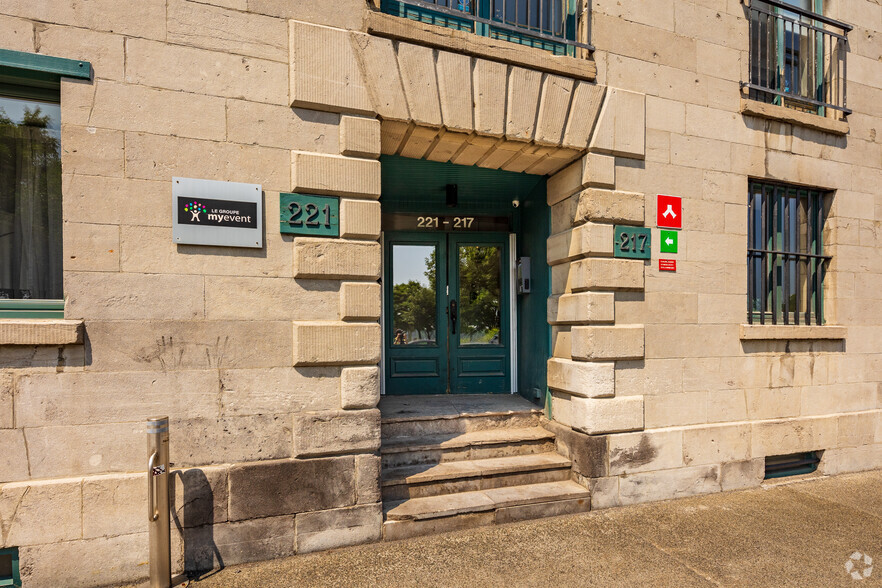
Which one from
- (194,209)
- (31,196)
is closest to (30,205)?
(31,196)

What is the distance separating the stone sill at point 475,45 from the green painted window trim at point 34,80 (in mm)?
2301

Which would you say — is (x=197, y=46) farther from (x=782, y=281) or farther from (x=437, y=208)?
(x=782, y=281)

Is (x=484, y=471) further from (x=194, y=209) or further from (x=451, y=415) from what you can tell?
(x=194, y=209)

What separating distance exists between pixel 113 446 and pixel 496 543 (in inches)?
124

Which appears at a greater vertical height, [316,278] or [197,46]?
[197,46]

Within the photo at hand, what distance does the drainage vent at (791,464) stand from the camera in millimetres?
5660

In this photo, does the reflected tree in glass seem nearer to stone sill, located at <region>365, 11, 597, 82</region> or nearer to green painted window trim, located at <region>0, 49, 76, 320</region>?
stone sill, located at <region>365, 11, 597, 82</region>

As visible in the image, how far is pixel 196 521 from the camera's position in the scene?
3529 millimetres

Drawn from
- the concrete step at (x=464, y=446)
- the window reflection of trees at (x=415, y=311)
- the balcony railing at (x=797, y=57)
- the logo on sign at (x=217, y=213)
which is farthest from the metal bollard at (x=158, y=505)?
the balcony railing at (x=797, y=57)

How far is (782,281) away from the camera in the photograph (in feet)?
19.5

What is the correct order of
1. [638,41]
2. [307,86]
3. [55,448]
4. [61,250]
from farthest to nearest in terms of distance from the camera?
[638,41] → [307,86] → [61,250] → [55,448]

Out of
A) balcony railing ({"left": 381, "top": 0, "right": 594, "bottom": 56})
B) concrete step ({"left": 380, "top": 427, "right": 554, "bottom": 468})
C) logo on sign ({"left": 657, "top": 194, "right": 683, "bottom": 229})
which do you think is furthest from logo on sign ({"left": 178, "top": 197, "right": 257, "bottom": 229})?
logo on sign ({"left": 657, "top": 194, "right": 683, "bottom": 229})

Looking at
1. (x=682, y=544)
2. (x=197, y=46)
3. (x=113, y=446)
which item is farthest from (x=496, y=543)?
(x=197, y=46)

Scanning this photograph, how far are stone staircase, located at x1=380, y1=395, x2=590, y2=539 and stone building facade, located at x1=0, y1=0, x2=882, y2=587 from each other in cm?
23
